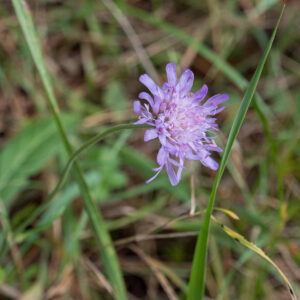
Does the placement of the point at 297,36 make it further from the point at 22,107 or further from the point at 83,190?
the point at 83,190

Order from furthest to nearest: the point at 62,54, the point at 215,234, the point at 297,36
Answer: the point at 297,36 < the point at 62,54 < the point at 215,234

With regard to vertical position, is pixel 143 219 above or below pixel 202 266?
above

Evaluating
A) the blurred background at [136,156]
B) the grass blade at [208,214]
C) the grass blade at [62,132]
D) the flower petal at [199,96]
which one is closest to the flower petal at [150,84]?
the flower petal at [199,96]

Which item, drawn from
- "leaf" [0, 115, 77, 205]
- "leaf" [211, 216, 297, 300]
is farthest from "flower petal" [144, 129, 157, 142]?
"leaf" [0, 115, 77, 205]

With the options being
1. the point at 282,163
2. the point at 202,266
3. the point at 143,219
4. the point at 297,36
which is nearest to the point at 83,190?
the point at 202,266

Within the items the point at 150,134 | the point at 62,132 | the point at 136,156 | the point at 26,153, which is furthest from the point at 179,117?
the point at 26,153

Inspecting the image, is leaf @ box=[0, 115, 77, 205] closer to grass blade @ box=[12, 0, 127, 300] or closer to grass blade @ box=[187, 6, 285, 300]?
grass blade @ box=[12, 0, 127, 300]
